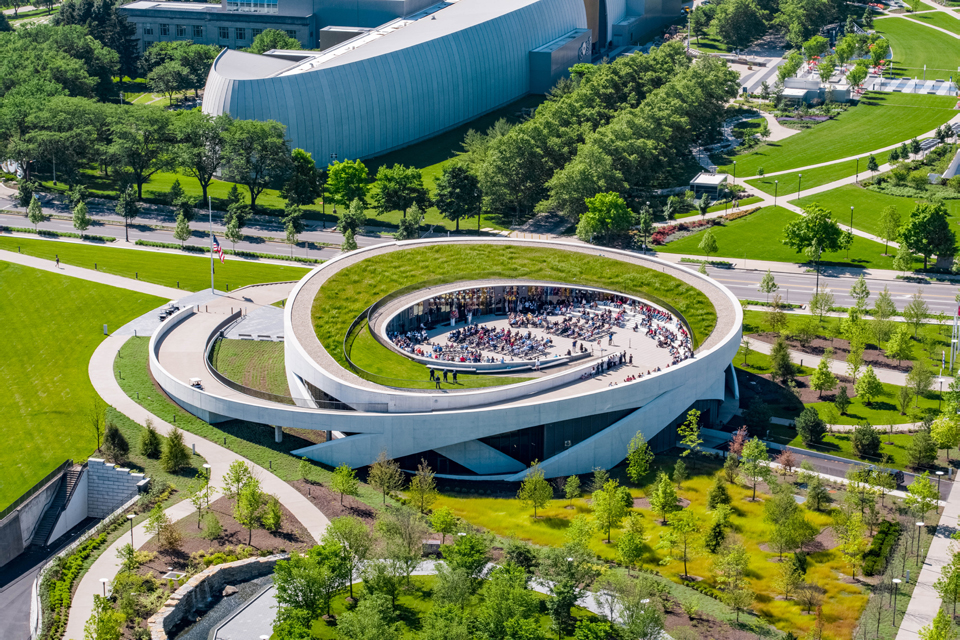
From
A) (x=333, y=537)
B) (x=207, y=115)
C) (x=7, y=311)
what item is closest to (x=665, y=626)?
(x=333, y=537)

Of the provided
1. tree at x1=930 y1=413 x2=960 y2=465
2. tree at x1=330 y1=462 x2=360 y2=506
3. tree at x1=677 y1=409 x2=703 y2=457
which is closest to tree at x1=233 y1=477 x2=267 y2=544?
tree at x1=330 y1=462 x2=360 y2=506

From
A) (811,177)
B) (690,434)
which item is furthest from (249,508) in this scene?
(811,177)

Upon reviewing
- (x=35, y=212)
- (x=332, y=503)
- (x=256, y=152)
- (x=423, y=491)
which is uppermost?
(x=256, y=152)

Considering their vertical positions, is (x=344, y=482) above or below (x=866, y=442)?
above

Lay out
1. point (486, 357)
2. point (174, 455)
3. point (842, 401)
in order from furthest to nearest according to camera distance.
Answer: point (842, 401)
point (486, 357)
point (174, 455)

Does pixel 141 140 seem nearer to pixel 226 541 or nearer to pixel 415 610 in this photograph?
pixel 226 541

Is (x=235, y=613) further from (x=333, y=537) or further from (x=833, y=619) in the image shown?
(x=833, y=619)
